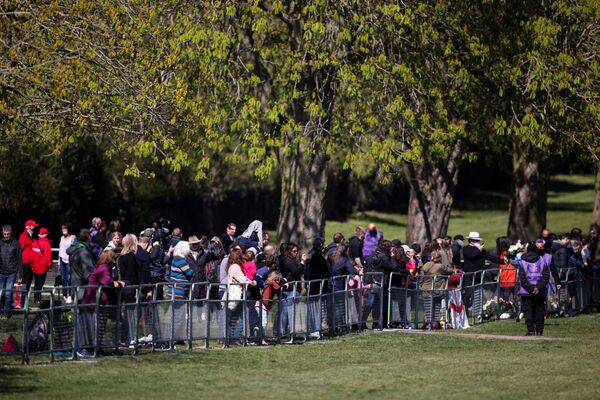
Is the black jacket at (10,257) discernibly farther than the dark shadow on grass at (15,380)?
Yes

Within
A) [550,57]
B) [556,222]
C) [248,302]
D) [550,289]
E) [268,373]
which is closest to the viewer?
[268,373]

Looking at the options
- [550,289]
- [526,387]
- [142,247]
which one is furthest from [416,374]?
[550,289]

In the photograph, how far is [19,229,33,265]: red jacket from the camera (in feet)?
87.7

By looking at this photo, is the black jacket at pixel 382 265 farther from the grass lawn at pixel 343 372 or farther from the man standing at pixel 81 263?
the man standing at pixel 81 263

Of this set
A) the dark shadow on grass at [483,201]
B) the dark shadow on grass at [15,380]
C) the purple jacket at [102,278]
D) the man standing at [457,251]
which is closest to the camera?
the dark shadow on grass at [15,380]

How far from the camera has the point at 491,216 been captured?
79.3 m

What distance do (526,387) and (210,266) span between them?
9.24m

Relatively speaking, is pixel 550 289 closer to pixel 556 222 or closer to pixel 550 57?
pixel 550 57

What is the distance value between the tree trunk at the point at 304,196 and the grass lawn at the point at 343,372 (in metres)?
8.54

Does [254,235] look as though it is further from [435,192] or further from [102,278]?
[435,192]

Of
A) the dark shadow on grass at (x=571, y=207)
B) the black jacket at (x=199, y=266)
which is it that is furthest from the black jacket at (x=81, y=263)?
the dark shadow on grass at (x=571, y=207)

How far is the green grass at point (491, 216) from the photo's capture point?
68375 millimetres

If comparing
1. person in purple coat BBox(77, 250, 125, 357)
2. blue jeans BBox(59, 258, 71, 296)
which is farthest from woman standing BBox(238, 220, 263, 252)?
person in purple coat BBox(77, 250, 125, 357)

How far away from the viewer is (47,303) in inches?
761
